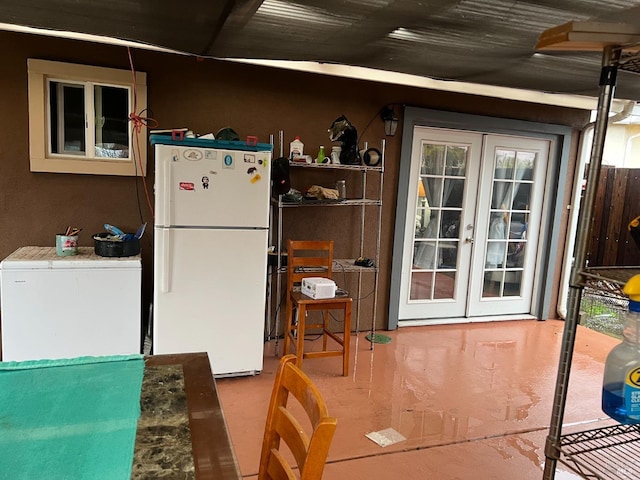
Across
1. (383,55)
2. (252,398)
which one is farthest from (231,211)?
(383,55)

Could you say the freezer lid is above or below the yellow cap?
below

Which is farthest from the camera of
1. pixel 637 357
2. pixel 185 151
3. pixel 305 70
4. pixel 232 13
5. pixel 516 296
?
pixel 516 296

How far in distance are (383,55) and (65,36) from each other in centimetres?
226

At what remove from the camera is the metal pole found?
3.29 ft

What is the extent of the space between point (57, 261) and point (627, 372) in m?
2.97

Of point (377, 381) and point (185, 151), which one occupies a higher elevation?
point (185, 151)

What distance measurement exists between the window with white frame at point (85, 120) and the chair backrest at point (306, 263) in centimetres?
133

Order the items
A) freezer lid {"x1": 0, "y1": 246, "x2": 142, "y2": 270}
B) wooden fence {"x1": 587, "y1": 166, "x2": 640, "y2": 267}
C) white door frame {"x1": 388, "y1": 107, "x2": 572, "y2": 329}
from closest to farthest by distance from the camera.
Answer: freezer lid {"x1": 0, "y1": 246, "x2": 142, "y2": 270}
white door frame {"x1": 388, "y1": 107, "x2": 572, "y2": 329}
wooden fence {"x1": 587, "y1": 166, "x2": 640, "y2": 267}

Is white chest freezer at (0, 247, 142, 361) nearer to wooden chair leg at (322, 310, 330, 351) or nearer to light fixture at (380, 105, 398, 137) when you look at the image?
wooden chair leg at (322, 310, 330, 351)

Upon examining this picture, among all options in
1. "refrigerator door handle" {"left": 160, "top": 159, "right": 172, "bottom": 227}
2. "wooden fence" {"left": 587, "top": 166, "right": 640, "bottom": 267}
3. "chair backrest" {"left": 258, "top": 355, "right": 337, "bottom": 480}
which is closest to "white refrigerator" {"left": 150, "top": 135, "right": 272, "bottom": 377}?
"refrigerator door handle" {"left": 160, "top": 159, "right": 172, "bottom": 227}

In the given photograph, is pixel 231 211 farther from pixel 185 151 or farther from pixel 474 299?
pixel 474 299

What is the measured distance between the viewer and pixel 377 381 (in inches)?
131

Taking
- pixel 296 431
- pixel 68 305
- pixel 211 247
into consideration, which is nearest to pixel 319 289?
pixel 211 247

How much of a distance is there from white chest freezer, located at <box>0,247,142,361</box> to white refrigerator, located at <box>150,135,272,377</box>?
0.71ft
